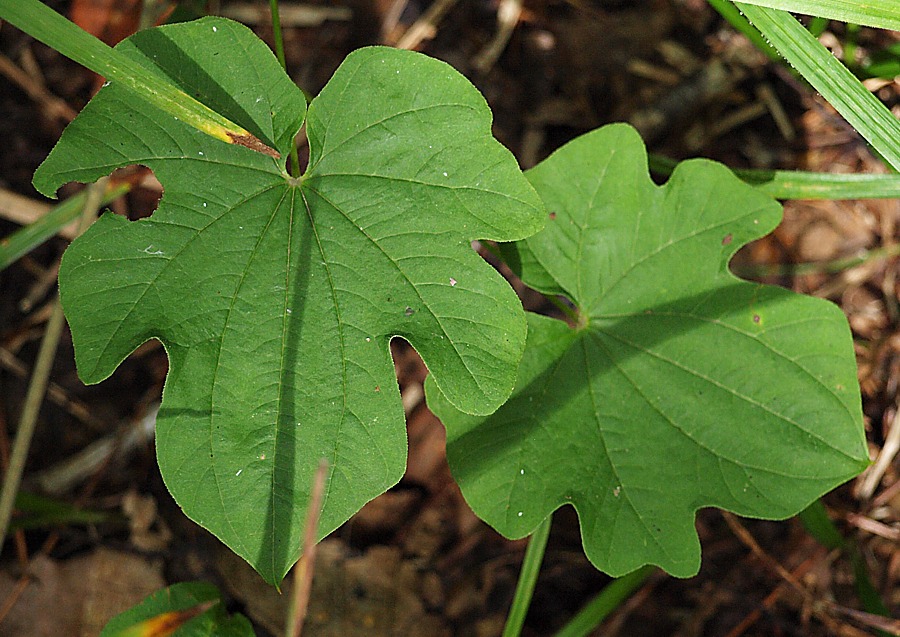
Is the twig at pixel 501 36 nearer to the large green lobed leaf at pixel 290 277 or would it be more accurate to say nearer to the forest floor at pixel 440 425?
the forest floor at pixel 440 425

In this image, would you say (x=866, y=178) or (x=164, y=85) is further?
(x=866, y=178)

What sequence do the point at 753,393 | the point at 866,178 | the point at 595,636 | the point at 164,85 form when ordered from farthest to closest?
the point at 595,636 < the point at 866,178 < the point at 753,393 < the point at 164,85

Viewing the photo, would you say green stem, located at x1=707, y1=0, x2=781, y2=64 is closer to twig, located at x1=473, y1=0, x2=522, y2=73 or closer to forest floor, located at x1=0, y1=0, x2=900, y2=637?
forest floor, located at x1=0, y1=0, x2=900, y2=637

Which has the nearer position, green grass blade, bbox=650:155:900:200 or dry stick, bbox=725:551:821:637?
green grass blade, bbox=650:155:900:200

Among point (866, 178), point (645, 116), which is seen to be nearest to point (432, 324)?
point (866, 178)

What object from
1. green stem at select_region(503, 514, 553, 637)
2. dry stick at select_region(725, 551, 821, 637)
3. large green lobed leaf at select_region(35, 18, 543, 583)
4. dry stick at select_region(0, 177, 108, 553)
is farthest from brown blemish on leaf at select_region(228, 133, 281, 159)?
dry stick at select_region(725, 551, 821, 637)

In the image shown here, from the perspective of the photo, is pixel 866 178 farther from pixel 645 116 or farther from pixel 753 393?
pixel 645 116

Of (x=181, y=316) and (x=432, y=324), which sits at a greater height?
(x=181, y=316)
